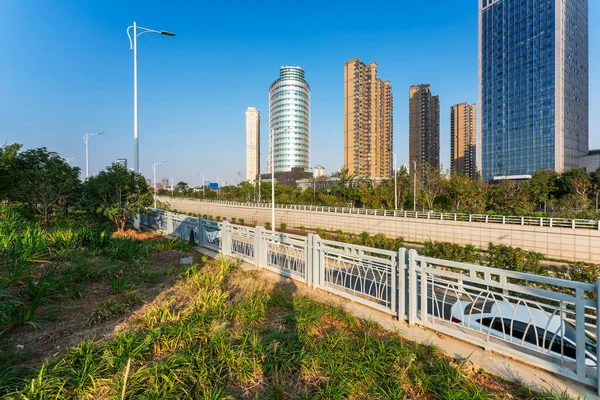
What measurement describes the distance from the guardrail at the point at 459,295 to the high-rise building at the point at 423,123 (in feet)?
288

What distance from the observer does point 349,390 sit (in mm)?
2461

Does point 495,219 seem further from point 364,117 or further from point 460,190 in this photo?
point 364,117

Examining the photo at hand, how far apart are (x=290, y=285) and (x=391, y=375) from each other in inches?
133

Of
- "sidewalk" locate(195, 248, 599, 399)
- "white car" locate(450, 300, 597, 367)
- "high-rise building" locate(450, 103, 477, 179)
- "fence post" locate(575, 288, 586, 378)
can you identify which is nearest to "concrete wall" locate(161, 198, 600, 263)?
"white car" locate(450, 300, 597, 367)

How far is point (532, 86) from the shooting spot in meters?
70.7

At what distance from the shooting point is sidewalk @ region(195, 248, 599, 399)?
2.70 metres

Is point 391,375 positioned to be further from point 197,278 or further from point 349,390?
point 197,278

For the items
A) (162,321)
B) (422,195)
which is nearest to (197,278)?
(162,321)

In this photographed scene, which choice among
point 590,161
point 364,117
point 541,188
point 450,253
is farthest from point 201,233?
point 590,161

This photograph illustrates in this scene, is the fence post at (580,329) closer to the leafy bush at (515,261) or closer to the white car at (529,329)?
the white car at (529,329)

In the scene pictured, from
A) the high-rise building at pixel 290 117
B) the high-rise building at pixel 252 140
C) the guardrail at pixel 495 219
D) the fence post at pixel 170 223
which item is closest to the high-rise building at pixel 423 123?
the high-rise building at pixel 290 117

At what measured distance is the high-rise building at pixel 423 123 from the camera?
86.4 metres

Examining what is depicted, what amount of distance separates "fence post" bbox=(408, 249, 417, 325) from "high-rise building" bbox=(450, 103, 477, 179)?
96805mm

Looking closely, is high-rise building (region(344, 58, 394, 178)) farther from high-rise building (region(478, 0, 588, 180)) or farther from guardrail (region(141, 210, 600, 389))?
guardrail (region(141, 210, 600, 389))
